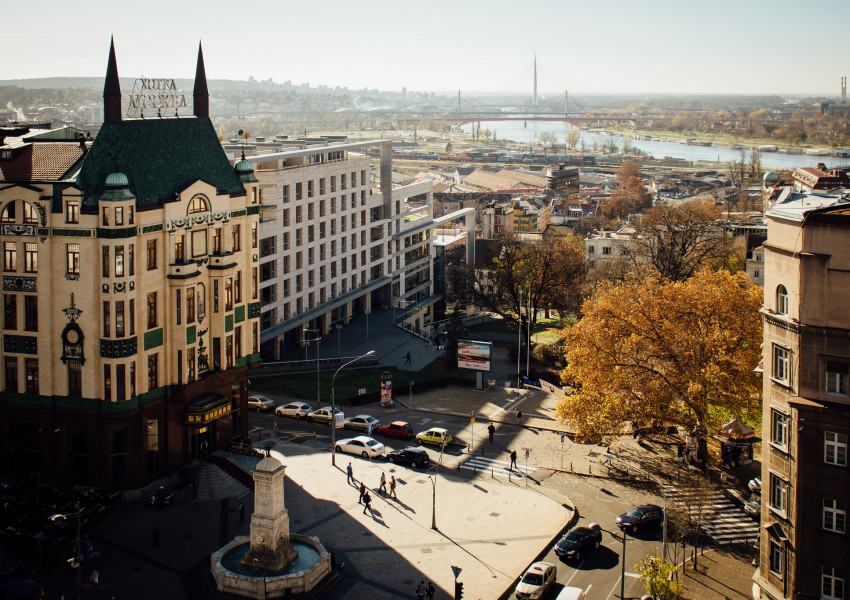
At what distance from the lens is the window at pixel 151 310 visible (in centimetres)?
5825

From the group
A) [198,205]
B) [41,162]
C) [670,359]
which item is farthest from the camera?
[670,359]

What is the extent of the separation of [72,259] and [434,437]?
96.5ft

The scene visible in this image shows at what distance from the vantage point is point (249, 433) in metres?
71.2

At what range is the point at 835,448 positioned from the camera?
129 feet

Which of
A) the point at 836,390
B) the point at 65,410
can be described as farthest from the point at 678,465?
the point at 65,410

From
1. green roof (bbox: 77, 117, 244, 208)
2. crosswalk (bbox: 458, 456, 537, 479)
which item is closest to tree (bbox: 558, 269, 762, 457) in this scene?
crosswalk (bbox: 458, 456, 537, 479)

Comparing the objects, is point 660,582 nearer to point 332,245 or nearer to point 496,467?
point 496,467

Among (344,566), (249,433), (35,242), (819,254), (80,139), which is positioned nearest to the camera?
(819,254)

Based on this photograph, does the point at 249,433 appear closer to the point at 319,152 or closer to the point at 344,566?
the point at 344,566

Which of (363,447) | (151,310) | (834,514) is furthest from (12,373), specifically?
(834,514)

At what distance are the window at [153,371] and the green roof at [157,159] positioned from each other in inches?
385

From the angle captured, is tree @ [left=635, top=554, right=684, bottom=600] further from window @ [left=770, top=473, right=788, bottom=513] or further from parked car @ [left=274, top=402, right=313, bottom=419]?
parked car @ [left=274, top=402, right=313, bottom=419]

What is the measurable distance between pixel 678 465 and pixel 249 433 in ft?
107

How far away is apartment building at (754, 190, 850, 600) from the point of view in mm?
38969
